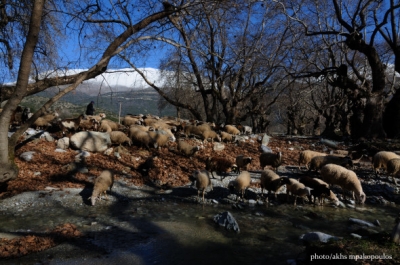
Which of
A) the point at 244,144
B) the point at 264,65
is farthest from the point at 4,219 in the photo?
the point at 264,65

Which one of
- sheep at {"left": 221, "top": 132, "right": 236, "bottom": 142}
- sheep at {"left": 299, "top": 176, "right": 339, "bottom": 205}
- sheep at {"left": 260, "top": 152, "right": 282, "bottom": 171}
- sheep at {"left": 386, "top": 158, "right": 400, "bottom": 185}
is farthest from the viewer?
sheep at {"left": 221, "top": 132, "right": 236, "bottom": 142}

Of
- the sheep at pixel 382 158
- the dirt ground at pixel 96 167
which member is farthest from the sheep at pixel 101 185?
the sheep at pixel 382 158

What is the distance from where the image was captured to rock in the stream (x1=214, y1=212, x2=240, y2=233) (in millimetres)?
6391

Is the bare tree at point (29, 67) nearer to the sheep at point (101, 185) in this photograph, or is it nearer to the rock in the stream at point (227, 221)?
the sheep at point (101, 185)

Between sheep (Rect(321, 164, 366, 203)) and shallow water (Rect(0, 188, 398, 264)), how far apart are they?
17.9 inches

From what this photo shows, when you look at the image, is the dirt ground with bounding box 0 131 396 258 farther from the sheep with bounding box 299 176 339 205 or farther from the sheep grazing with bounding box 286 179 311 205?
the sheep grazing with bounding box 286 179 311 205

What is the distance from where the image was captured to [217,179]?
10.6 m

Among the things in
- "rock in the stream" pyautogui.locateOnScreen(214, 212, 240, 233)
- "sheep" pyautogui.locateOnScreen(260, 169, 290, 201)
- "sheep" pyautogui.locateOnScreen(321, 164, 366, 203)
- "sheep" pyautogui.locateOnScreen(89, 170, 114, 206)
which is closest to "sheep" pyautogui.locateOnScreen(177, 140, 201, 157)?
"sheep" pyautogui.locateOnScreen(260, 169, 290, 201)

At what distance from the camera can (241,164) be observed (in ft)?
37.0

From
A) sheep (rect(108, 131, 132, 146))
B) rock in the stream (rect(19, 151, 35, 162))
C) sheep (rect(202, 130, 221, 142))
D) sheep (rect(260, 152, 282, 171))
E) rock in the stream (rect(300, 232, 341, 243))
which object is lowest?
rock in the stream (rect(300, 232, 341, 243))

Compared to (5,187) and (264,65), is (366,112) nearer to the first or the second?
(264,65)

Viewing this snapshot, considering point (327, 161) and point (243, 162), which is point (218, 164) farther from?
point (327, 161)

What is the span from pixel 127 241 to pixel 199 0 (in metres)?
6.27

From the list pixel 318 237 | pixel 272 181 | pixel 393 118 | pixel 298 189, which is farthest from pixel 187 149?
pixel 393 118
